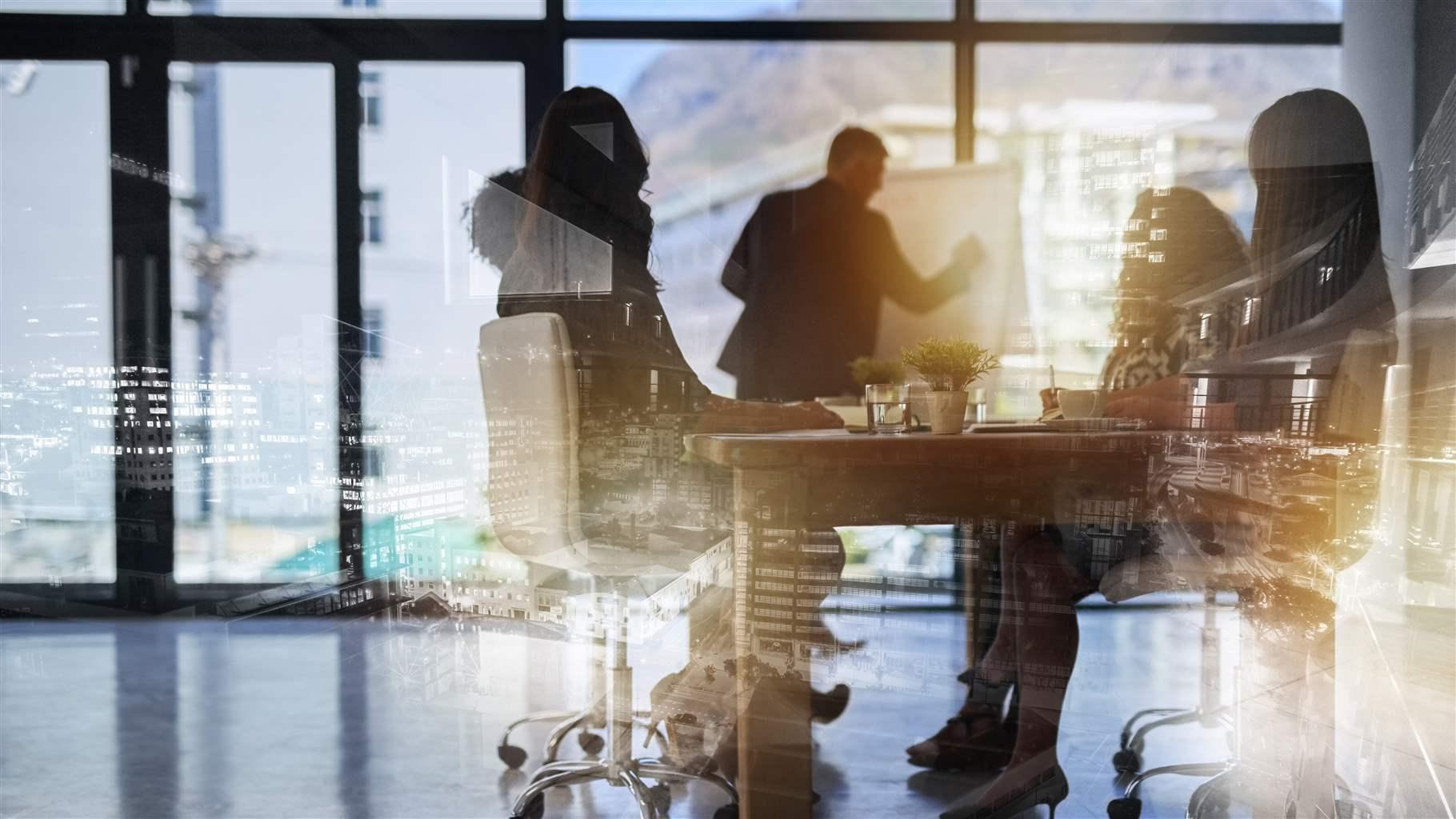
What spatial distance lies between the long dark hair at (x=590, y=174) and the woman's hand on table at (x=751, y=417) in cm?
46

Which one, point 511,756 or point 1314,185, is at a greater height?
point 1314,185

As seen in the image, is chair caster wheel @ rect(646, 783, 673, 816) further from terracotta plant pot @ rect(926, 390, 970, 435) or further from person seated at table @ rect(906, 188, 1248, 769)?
terracotta plant pot @ rect(926, 390, 970, 435)

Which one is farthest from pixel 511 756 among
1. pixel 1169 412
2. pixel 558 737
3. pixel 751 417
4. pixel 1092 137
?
pixel 1092 137

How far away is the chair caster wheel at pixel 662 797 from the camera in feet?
5.33

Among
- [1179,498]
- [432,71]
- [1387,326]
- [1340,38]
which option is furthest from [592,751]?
[1340,38]

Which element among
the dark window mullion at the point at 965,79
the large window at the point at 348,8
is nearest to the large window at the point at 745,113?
the dark window mullion at the point at 965,79

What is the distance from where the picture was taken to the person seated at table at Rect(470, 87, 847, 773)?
1469mm

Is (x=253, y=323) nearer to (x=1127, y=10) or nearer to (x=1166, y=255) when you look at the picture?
(x=1166, y=255)

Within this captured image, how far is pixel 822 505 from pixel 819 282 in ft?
5.41

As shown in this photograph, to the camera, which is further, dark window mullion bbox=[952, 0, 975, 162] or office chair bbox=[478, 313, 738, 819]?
dark window mullion bbox=[952, 0, 975, 162]

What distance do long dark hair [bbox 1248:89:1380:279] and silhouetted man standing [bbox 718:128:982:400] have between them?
1127mm

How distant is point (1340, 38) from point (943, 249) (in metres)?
1.18

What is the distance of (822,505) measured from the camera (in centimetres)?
121

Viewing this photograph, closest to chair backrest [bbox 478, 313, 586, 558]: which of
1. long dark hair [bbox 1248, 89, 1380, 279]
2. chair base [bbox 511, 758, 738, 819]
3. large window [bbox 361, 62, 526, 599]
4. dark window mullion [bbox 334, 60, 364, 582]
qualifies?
large window [bbox 361, 62, 526, 599]
